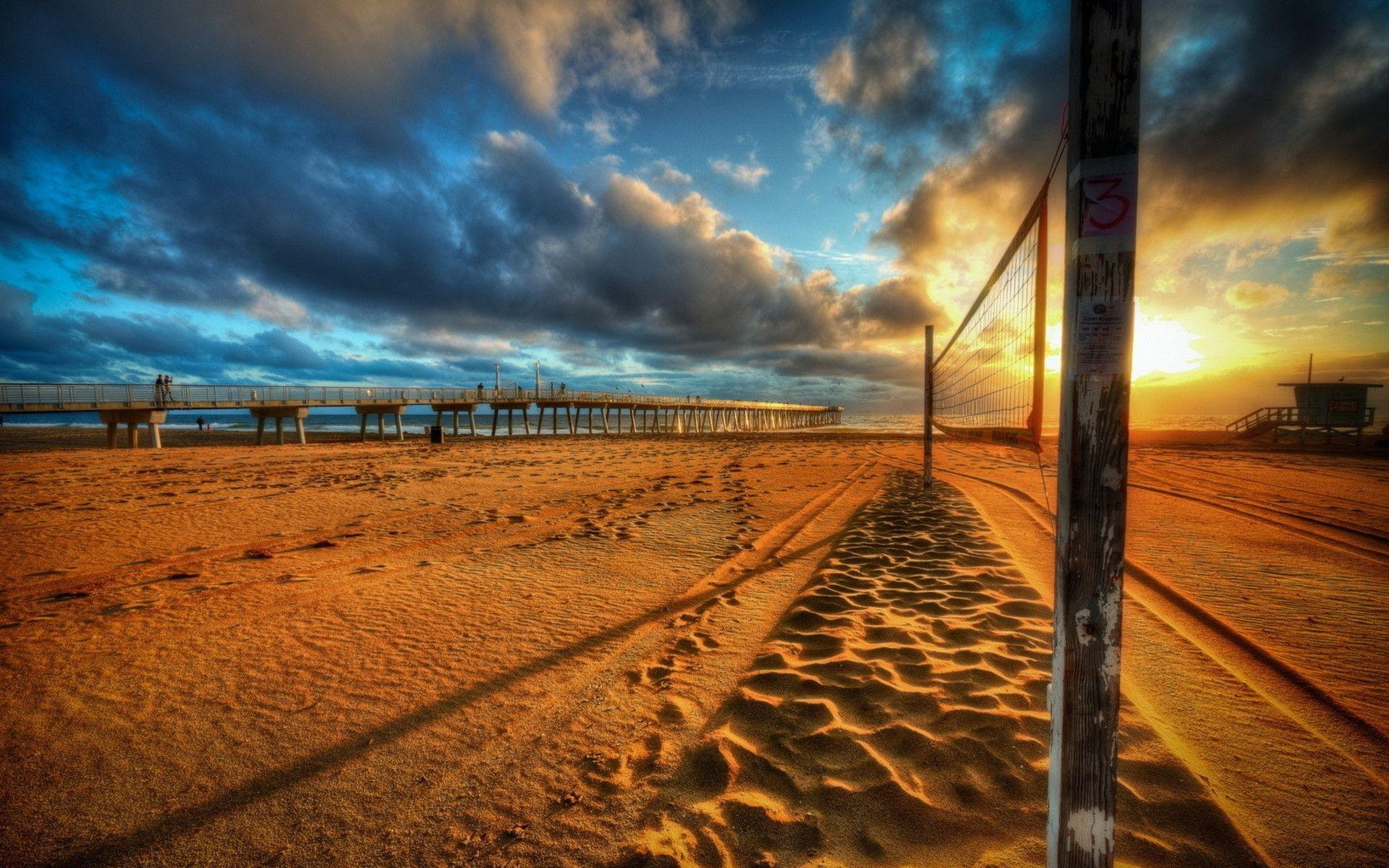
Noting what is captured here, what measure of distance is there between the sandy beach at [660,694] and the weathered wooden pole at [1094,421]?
0.71 metres

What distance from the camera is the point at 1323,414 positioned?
2130cm

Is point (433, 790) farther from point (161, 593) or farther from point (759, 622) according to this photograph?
point (161, 593)

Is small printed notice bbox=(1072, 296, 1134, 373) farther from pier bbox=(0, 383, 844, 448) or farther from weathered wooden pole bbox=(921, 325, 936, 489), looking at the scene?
pier bbox=(0, 383, 844, 448)

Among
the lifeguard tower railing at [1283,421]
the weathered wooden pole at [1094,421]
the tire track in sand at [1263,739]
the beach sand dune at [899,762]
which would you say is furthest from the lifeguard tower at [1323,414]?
the weathered wooden pole at [1094,421]

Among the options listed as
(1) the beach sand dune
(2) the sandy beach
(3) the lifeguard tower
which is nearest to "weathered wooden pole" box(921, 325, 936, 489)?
(2) the sandy beach

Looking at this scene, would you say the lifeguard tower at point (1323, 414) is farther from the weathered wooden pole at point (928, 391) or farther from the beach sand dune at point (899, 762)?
the beach sand dune at point (899, 762)

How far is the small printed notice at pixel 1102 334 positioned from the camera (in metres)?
1.40

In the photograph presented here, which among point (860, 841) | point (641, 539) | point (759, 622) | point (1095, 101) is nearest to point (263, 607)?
point (641, 539)

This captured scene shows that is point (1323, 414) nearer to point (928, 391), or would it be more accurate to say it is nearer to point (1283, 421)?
point (1283, 421)

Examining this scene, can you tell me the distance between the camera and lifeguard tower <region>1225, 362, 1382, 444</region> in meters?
20.6

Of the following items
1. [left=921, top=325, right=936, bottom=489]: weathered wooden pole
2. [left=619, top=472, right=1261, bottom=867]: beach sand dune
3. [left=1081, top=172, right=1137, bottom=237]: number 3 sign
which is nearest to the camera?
[left=1081, top=172, right=1137, bottom=237]: number 3 sign

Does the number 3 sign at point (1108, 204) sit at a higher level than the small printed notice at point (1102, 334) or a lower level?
higher

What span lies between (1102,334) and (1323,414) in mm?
33328

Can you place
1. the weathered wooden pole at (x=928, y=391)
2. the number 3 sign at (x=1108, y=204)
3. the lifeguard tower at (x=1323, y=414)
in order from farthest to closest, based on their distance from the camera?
the lifeguard tower at (x=1323, y=414) < the weathered wooden pole at (x=928, y=391) < the number 3 sign at (x=1108, y=204)
